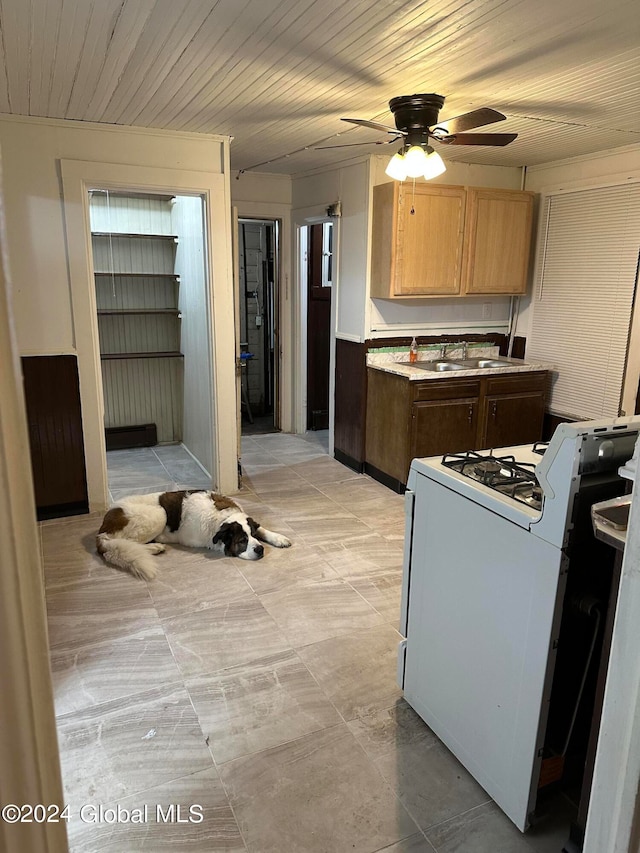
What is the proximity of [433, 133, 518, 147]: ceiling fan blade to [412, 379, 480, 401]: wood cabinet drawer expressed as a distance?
5.39ft

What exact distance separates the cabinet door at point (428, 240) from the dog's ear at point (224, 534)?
6.97ft

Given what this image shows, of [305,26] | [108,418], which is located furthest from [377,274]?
[108,418]

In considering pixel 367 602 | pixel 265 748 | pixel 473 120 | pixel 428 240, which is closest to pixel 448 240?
pixel 428 240

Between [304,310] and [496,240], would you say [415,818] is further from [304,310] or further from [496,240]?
[304,310]

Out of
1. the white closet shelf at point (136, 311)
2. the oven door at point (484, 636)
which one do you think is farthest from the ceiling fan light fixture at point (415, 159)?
the white closet shelf at point (136, 311)

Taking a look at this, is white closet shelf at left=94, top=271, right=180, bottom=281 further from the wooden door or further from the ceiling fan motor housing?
the ceiling fan motor housing

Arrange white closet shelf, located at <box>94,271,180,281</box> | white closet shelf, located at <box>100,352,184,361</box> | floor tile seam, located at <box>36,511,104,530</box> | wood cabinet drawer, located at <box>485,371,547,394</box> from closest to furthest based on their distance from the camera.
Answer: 1. floor tile seam, located at <box>36,511,104,530</box>
2. wood cabinet drawer, located at <box>485,371,547,394</box>
3. white closet shelf, located at <box>94,271,180,281</box>
4. white closet shelf, located at <box>100,352,184,361</box>

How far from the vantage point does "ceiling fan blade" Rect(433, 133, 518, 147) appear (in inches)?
114

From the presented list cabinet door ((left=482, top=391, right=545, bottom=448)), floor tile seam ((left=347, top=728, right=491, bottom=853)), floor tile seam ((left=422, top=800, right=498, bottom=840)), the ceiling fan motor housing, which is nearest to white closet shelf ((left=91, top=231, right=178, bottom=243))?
the ceiling fan motor housing

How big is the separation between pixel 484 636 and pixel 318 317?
4519 mm

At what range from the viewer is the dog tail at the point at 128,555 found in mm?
3238

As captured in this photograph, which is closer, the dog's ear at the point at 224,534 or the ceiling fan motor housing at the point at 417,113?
the ceiling fan motor housing at the point at 417,113

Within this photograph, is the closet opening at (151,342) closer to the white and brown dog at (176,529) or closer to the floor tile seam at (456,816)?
the white and brown dog at (176,529)

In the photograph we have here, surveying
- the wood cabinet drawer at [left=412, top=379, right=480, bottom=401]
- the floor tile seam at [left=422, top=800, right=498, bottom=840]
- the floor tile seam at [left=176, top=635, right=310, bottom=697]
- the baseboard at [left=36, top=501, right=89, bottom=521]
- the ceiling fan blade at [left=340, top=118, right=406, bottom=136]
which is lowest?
the floor tile seam at [left=422, top=800, right=498, bottom=840]
